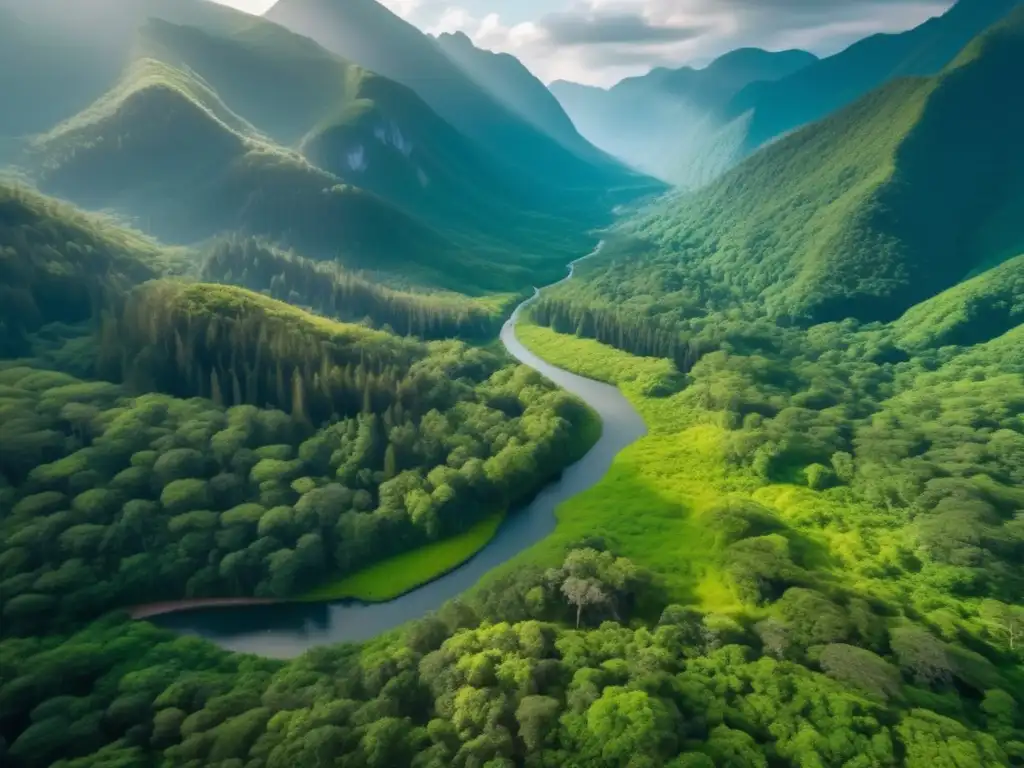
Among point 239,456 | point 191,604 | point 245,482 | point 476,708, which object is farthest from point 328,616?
point 476,708

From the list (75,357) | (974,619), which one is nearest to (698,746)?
(974,619)

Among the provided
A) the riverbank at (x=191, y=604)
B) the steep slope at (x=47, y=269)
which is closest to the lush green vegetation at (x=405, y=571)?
the riverbank at (x=191, y=604)

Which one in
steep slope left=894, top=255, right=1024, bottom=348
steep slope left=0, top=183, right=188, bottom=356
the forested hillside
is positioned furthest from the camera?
steep slope left=894, top=255, right=1024, bottom=348

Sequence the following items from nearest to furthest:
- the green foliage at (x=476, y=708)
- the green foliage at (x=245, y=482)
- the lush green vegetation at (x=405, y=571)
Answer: the green foliage at (x=476, y=708) < the green foliage at (x=245, y=482) < the lush green vegetation at (x=405, y=571)

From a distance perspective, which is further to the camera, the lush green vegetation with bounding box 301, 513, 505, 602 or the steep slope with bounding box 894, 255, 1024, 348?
the steep slope with bounding box 894, 255, 1024, 348

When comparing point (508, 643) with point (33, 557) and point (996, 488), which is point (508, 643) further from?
point (996, 488)

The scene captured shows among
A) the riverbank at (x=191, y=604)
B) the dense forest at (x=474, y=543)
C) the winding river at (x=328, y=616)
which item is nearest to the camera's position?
the dense forest at (x=474, y=543)

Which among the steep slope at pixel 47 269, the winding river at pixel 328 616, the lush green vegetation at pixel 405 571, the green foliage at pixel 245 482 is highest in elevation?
the steep slope at pixel 47 269

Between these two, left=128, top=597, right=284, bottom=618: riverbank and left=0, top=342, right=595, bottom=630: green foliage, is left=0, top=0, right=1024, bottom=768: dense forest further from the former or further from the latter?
left=128, top=597, right=284, bottom=618: riverbank

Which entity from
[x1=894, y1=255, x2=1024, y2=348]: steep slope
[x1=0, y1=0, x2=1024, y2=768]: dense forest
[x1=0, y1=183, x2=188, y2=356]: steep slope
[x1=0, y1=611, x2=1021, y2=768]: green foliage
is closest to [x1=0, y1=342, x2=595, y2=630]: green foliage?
[x1=0, y1=0, x2=1024, y2=768]: dense forest

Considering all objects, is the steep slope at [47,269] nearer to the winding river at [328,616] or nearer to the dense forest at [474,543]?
the dense forest at [474,543]

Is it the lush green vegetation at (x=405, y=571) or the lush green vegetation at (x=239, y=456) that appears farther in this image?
the lush green vegetation at (x=405, y=571)

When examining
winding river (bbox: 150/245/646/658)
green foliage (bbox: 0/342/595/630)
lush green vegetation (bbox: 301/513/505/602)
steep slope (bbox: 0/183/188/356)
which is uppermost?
steep slope (bbox: 0/183/188/356)

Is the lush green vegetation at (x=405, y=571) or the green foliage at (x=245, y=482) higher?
the green foliage at (x=245, y=482)
